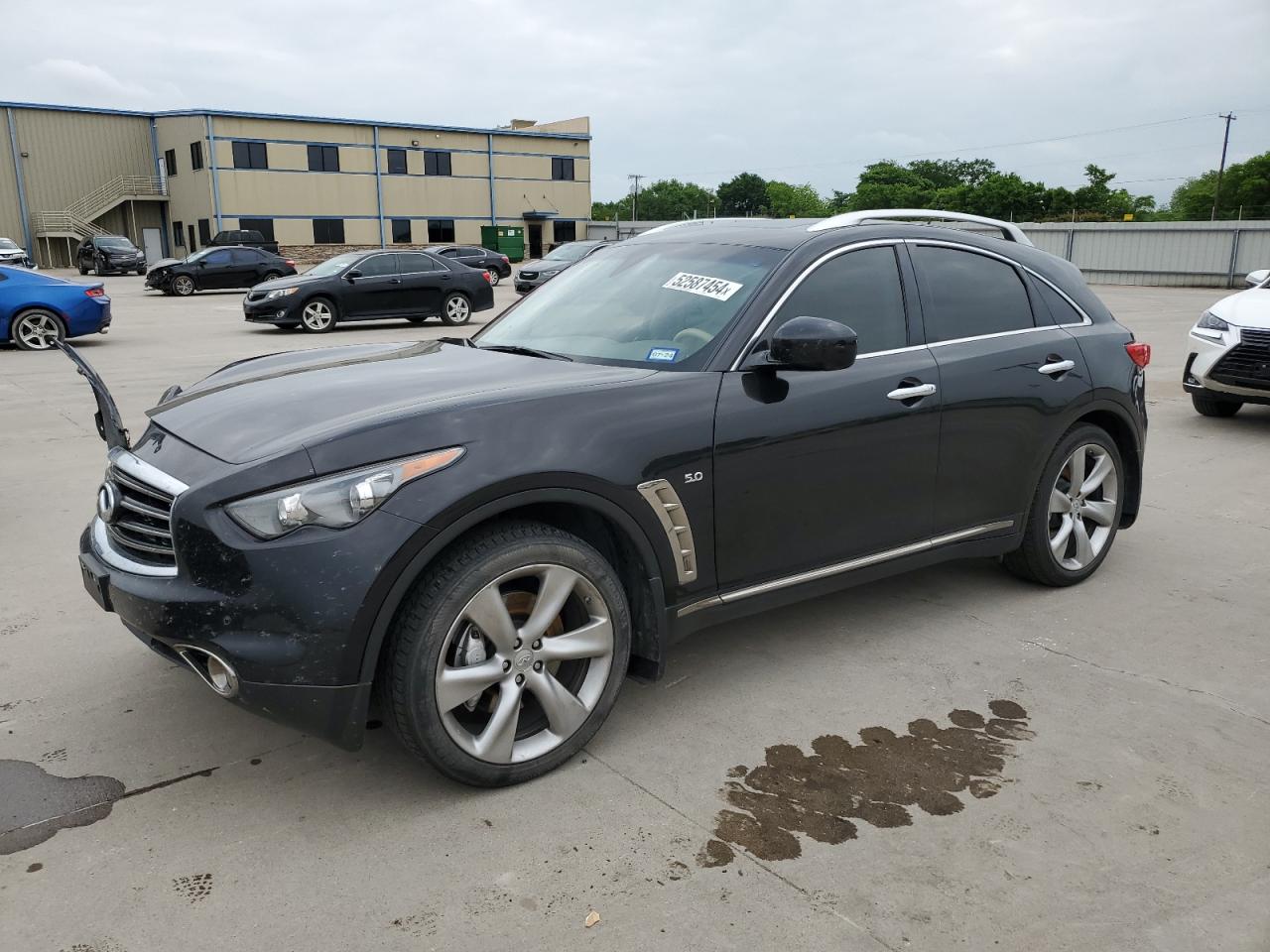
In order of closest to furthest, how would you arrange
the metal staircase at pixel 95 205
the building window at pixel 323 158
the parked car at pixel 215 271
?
the parked car at pixel 215 271 → the metal staircase at pixel 95 205 → the building window at pixel 323 158

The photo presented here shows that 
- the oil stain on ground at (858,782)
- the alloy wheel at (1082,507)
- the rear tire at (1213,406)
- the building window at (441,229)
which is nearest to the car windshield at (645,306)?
the oil stain on ground at (858,782)


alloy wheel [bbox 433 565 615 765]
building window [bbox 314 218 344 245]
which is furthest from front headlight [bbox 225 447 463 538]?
building window [bbox 314 218 344 245]

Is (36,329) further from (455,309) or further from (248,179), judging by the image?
(248,179)

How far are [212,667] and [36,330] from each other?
14.1m

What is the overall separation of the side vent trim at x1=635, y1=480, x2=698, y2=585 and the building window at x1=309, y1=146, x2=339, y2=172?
53066mm

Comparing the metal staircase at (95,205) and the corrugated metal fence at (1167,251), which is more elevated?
the metal staircase at (95,205)

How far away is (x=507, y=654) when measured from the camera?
2.98 meters

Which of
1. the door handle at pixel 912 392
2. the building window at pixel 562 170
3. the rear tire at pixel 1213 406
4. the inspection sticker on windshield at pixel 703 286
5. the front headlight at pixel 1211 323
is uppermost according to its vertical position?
the building window at pixel 562 170

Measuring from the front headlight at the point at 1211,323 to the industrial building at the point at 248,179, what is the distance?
48.0 metres

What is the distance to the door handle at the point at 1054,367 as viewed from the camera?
4453 mm

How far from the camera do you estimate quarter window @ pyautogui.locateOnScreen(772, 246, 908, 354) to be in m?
3.80

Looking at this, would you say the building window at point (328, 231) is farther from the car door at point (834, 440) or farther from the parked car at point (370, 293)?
the car door at point (834, 440)

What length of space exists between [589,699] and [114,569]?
1463mm

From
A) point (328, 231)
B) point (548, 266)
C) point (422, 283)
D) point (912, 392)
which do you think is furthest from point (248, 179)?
point (912, 392)
